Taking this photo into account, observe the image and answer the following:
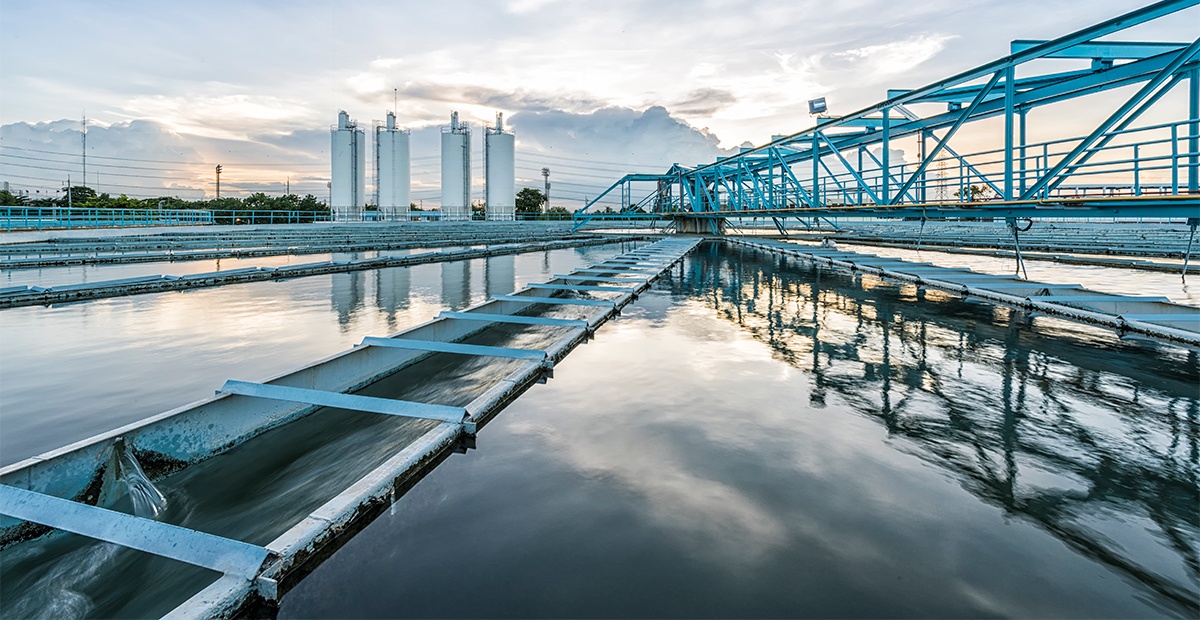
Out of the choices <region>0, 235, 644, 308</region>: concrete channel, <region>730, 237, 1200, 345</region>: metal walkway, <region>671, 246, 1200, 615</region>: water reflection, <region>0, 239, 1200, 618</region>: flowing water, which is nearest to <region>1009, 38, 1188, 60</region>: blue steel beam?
<region>730, 237, 1200, 345</region>: metal walkway

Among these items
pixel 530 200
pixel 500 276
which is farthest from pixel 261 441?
→ pixel 530 200

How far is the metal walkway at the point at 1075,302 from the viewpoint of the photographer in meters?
5.86

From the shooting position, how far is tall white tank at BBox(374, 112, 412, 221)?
54219mm

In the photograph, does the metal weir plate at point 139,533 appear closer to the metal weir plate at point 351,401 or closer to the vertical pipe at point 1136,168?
the metal weir plate at point 351,401

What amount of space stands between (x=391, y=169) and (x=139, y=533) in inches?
2235

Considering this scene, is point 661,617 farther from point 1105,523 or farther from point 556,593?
point 1105,523

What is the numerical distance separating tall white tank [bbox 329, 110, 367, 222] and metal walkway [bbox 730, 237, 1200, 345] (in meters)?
52.6

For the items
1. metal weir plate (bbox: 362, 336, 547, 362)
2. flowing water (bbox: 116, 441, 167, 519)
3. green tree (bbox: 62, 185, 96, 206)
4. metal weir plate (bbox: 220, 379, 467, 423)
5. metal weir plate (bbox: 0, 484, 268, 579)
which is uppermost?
green tree (bbox: 62, 185, 96, 206)

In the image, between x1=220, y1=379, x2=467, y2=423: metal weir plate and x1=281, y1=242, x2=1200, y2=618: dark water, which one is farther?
x1=220, y1=379, x2=467, y2=423: metal weir plate

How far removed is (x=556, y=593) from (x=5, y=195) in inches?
2648

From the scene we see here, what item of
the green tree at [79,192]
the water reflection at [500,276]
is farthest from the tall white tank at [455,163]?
the water reflection at [500,276]

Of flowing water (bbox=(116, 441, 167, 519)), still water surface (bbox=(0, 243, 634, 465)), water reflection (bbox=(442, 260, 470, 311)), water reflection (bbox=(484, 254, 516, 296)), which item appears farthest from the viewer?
water reflection (bbox=(484, 254, 516, 296))

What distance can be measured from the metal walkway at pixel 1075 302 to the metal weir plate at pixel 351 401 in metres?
6.36

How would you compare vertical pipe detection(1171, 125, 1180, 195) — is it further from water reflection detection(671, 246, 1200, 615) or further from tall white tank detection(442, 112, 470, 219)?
tall white tank detection(442, 112, 470, 219)
